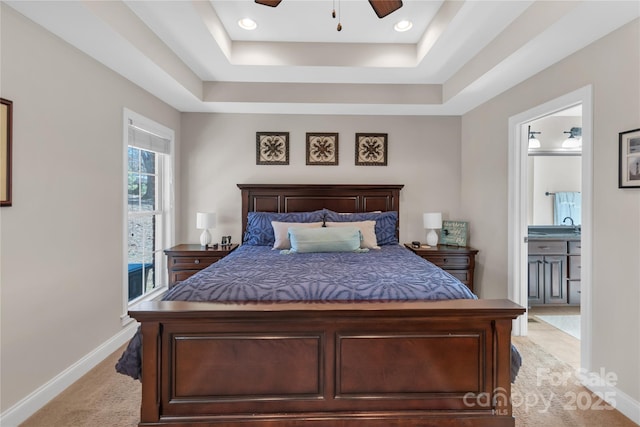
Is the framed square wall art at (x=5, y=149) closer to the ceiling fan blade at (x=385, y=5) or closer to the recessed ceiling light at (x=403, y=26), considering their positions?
the ceiling fan blade at (x=385, y=5)

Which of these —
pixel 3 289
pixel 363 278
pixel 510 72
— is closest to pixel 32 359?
pixel 3 289

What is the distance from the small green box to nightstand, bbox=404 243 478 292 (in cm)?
19

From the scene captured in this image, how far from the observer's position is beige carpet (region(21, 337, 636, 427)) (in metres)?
1.88

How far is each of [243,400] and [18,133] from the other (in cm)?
199

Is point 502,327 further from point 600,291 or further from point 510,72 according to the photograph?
point 510,72

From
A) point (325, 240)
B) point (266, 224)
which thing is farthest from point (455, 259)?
point (266, 224)

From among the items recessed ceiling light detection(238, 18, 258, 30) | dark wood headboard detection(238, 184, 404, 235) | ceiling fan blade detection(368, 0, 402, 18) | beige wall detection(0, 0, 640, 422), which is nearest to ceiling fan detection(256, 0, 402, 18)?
ceiling fan blade detection(368, 0, 402, 18)

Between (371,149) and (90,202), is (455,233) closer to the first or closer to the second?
(371,149)

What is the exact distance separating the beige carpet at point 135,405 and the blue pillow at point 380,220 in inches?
65.2

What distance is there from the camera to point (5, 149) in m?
1.77

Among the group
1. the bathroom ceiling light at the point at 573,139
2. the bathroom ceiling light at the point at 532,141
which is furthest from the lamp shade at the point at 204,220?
the bathroom ceiling light at the point at 573,139

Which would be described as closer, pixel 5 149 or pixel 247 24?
pixel 5 149

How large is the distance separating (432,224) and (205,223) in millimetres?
2632

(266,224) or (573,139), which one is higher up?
(573,139)
